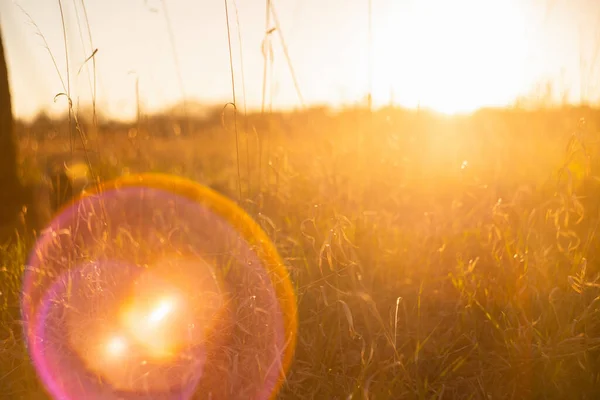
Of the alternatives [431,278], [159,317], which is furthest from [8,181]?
[431,278]

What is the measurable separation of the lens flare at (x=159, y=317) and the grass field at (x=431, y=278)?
66 mm

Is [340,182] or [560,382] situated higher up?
[340,182]

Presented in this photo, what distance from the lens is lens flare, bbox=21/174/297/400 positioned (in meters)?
1.35

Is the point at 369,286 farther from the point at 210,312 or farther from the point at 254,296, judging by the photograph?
the point at 210,312

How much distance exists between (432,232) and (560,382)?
74 cm

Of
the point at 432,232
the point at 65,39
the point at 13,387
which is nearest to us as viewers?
the point at 13,387

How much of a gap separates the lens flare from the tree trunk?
1.42 feet

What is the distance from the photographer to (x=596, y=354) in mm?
1367

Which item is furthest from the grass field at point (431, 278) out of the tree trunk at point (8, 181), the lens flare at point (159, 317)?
the tree trunk at point (8, 181)

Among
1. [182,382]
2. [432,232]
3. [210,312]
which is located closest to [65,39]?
[210,312]

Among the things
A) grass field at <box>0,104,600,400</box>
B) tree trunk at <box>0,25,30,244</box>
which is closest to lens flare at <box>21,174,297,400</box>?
grass field at <box>0,104,600,400</box>

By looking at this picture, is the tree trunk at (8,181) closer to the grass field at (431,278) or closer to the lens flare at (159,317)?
the grass field at (431,278)

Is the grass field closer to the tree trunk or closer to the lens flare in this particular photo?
the lens flare

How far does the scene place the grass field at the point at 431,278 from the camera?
1.34m
